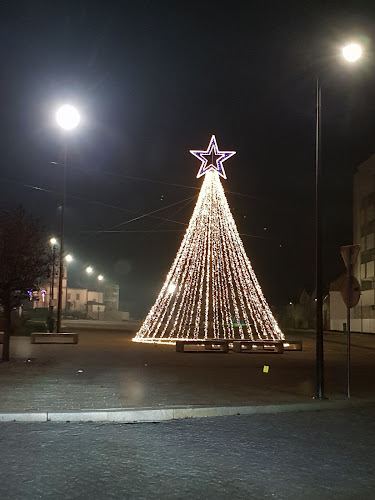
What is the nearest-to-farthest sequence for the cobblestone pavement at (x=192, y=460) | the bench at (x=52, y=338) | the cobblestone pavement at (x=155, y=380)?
the cobblestone pavement at (x=192, y=460)
the cobblestone pavement at (x=155, y=380)
the bench at (x=52, y=338)

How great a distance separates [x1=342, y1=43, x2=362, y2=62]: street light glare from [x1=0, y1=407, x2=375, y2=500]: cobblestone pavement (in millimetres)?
6703

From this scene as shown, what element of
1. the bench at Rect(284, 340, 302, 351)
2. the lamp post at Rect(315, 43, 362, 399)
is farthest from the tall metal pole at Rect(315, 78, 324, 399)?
the bench at Rect(284, 340, 302, 351)

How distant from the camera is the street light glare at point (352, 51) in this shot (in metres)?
11.3

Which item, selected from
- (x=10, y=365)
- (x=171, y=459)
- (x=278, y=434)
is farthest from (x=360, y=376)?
(x=171, y=459)

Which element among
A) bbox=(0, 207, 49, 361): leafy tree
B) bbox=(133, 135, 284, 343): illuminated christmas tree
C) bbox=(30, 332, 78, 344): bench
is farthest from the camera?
bbox=(30, 332, 78, 344): bench

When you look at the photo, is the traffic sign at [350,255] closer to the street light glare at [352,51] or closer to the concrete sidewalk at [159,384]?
the concrete sidewalk at [159,384]

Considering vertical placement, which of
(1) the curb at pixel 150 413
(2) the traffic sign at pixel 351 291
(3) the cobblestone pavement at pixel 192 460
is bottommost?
(3) the cobblestone pavement at pixel 192 460

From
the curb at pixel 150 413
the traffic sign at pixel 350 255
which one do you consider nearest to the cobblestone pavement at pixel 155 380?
the curb at pixel 150 413

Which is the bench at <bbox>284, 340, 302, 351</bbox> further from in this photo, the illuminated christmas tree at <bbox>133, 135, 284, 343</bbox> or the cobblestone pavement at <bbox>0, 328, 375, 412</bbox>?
the cobblestone pavement at <bbox>0, 328, 375, 412</bbox>

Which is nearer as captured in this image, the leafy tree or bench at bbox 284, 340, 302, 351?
the leafy tree

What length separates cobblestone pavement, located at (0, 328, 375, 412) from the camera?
35.2 feet

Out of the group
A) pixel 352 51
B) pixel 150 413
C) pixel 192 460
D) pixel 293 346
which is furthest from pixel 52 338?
pixel 192 460

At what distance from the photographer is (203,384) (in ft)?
43.9

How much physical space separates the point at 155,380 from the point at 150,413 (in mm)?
4151
